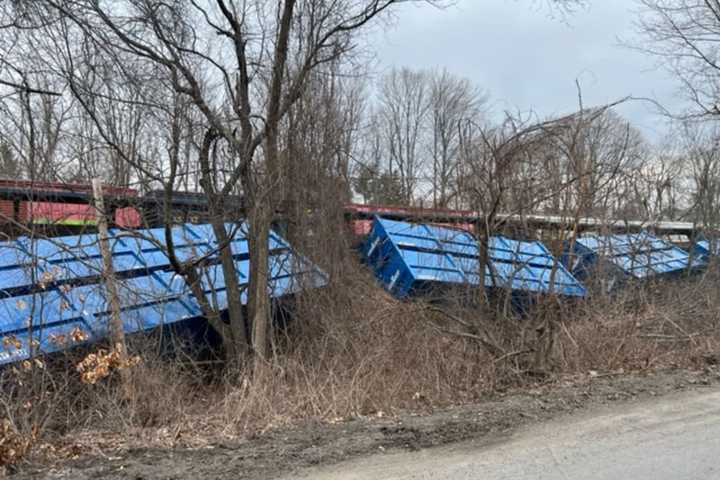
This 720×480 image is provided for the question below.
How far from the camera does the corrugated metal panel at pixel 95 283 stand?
6703 millimetres

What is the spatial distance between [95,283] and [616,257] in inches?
322

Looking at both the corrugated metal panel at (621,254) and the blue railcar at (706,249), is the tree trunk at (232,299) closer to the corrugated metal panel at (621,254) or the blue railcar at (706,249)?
the corrugated metal panel at (621,254)

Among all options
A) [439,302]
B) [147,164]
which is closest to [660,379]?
[439,302]

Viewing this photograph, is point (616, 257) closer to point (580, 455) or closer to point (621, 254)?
point (621, 254)

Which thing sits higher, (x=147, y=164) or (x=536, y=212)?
(x=147, y=164)

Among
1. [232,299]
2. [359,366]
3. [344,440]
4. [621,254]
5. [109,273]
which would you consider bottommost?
[344,440]

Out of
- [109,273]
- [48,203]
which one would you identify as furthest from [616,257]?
[48,203]

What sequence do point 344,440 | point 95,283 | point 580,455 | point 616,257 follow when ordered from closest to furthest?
point 580,455
point 344,440
point 95,283
point 616,257

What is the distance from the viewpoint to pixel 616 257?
33.0ft

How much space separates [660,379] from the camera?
687 cm

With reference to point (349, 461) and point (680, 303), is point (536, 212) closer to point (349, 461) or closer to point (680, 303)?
point (680, 303)

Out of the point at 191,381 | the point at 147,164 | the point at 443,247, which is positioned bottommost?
the point at 191,381

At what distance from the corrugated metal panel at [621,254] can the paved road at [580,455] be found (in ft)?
13.3

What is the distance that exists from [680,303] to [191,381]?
26.1 ft
